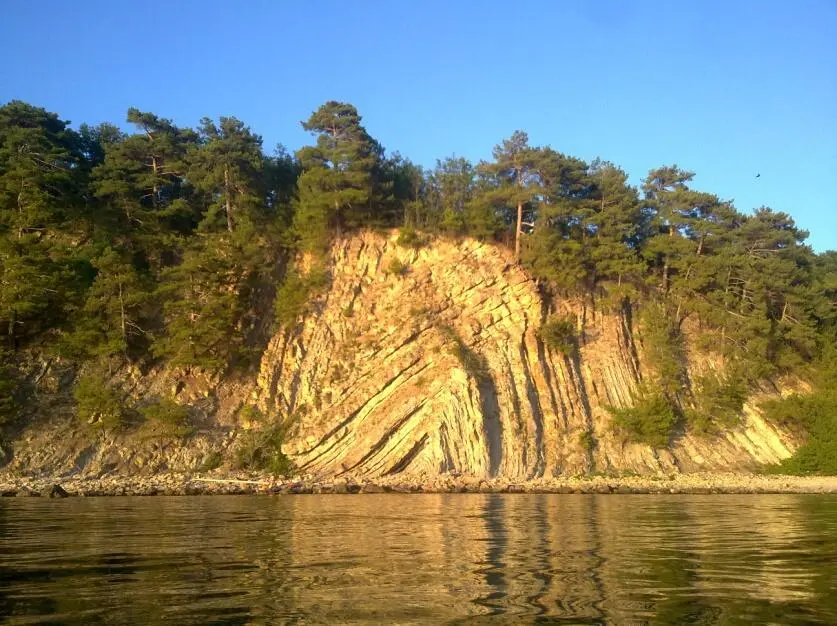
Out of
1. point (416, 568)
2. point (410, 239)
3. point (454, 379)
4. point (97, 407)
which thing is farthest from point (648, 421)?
point (416, 568)

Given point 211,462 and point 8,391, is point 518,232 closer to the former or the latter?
point 211,462

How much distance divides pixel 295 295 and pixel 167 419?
910 centimetres

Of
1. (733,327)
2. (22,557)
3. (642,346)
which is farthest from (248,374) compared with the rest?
(22,557)

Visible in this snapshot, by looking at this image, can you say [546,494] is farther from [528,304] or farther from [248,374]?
[248,374]

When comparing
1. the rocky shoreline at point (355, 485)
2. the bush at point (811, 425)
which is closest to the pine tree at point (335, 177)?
the rocky shoreline at point (355, 485)

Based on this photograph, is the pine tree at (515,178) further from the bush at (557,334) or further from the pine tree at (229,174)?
the pine tree at (229,174)

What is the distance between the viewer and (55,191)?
4016cm

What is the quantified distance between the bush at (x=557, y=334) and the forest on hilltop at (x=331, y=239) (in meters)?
0.12

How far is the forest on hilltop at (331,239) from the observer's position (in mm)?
36812

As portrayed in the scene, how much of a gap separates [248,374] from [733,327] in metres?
26.1

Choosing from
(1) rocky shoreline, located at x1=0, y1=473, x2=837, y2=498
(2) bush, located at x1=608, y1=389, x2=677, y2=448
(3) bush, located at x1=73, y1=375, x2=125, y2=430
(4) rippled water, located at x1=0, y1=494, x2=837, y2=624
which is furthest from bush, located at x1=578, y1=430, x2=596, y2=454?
(3) bush, located at x1=73, y1=375, x2=125, y2=430

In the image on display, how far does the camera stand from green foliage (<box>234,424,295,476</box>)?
3300 cm

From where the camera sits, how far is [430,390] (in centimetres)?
3488

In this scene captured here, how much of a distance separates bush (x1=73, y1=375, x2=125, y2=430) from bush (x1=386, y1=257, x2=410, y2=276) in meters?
15.0
